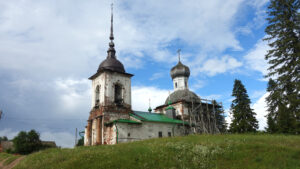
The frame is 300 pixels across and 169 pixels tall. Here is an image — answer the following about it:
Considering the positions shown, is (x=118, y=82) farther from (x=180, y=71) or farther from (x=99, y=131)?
(x=180, y=71)

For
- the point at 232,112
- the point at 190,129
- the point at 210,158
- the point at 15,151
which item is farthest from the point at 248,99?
the point at 15,151

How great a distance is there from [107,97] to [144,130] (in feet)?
16.2

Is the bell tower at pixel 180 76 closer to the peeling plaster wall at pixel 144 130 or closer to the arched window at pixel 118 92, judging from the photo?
the peeling plaster wall at pixel 144 130

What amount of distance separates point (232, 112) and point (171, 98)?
811cm

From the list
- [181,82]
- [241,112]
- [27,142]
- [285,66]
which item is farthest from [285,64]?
[27,142]

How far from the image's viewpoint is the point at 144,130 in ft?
78.3

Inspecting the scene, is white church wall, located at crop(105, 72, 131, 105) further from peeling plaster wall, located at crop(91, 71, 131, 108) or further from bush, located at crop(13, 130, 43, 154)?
bush, located at crop(13, 130, 43, 154)

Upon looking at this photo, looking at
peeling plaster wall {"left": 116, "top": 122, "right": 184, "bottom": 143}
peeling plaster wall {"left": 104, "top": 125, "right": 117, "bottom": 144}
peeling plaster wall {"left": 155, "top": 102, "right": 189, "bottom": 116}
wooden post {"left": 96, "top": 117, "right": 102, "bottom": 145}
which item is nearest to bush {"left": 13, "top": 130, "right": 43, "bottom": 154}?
wooden post {"left": 96, "top": 117, "right": 102, "bottom": 145}

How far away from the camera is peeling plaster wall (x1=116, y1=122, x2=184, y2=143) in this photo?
73.5ft

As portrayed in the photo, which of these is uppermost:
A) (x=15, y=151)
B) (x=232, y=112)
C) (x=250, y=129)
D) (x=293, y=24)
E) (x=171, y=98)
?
(x=293, y=24)

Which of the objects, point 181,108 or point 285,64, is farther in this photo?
point 181,108

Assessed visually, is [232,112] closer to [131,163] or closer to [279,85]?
[279,85]

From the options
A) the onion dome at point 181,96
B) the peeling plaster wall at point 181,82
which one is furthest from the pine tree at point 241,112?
the peeling plaster wall at point 181,82

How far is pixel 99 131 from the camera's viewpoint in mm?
23406
